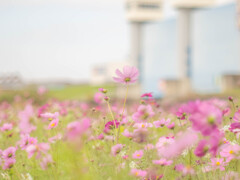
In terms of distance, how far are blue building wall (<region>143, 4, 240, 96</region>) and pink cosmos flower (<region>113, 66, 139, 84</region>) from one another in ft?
50.4

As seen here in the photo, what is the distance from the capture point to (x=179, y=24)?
1972 cm

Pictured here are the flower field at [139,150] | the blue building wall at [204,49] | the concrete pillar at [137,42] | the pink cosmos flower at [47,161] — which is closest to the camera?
the flower field at [139,150]

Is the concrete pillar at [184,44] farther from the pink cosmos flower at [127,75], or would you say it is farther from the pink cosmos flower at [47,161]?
the pink cosmos flower at [47,161]

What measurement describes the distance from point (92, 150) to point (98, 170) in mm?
282

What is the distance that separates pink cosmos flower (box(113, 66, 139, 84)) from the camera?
5.11 feet

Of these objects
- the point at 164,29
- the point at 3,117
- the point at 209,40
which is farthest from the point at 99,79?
the point at 3,117

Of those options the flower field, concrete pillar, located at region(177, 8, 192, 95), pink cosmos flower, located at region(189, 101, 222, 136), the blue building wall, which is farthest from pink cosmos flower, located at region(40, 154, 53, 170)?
concrete pillar, located at region(177, 8, 192, 95)

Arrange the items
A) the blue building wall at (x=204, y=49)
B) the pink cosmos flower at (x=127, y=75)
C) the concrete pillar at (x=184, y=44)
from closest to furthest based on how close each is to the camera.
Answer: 1. the pink cosmos flower at (x=127, y=75)
2. the blue building wall at (x=204, y=49)
3. the concrete pillar at (x=184, y=44)

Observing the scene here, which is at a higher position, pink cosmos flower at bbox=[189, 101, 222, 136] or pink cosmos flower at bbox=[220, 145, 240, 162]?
pink cosmos flower at bbox=[189, 101, 222, 136]

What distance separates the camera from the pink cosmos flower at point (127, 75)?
1.56 metres

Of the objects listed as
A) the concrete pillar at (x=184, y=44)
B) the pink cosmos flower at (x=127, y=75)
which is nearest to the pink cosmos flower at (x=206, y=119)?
the pink cosmos flower at (x=127, y=75)

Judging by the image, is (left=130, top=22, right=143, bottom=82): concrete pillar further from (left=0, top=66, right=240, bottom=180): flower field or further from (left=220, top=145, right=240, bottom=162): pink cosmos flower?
(left=220, top=145, right=240, bottom=162): pink cosmos flower

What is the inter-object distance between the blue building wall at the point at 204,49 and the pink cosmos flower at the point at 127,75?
15352 mm

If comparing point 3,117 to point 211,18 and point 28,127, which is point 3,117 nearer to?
point 28,127
